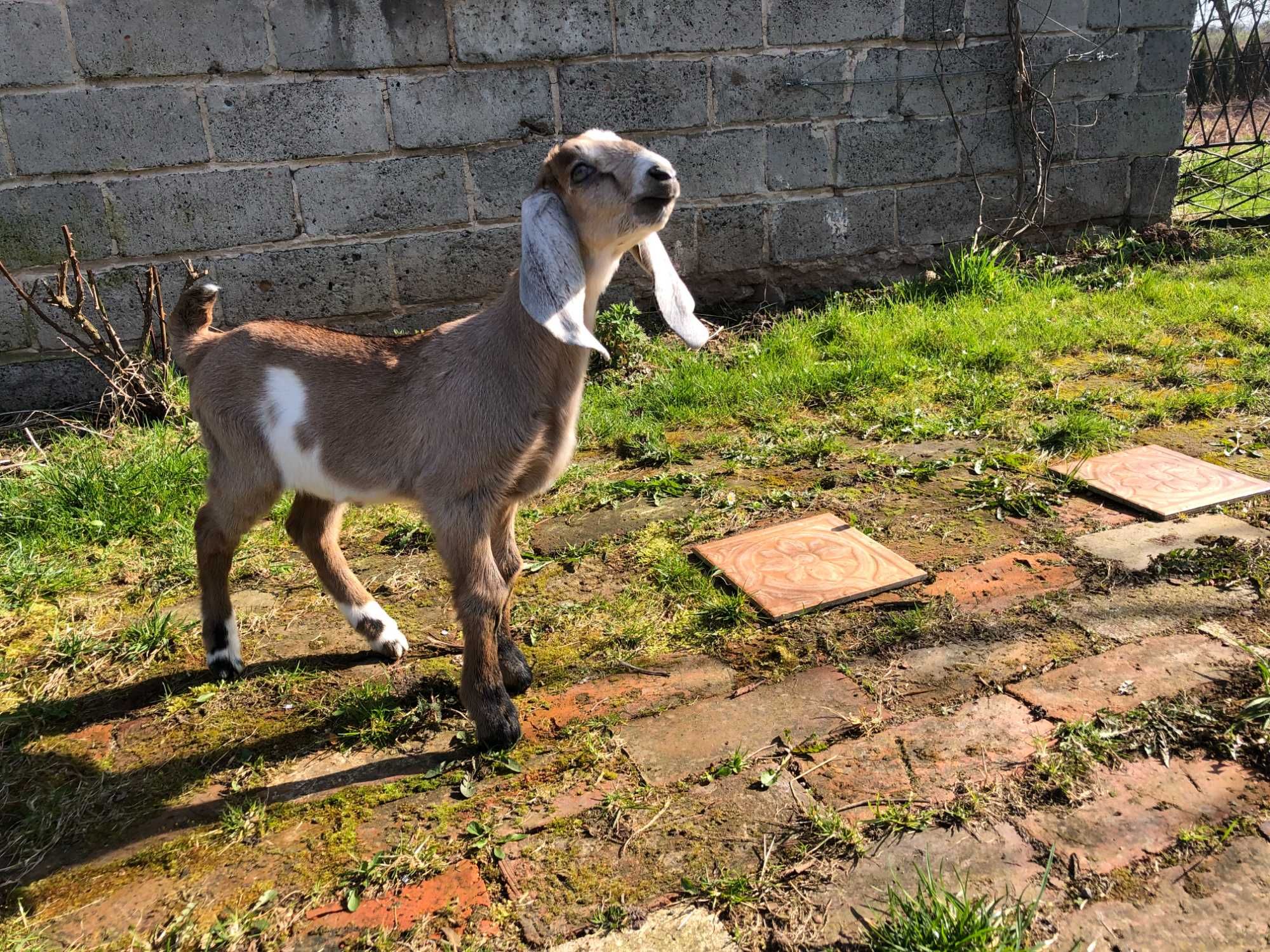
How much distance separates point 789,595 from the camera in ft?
9.73

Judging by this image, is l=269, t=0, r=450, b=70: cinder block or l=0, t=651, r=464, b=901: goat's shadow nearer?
l=0, t=651, r=464, b=901: goat's shadow

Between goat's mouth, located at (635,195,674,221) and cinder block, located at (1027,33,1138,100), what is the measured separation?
17.0 ft

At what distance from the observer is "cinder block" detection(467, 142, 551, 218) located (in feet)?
17.6

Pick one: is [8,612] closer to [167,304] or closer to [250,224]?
[167,304]

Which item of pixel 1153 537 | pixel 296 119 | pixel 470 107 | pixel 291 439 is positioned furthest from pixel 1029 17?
pixel 291 439

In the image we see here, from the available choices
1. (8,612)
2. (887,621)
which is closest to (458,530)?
(887,621)

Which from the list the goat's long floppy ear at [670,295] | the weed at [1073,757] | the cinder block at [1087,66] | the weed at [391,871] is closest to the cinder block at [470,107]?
the goat's long floppy ear at [670,295]

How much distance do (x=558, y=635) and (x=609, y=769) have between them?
0.73 meters

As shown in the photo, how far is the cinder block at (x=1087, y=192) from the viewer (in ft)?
21.9

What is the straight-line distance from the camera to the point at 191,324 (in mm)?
2996

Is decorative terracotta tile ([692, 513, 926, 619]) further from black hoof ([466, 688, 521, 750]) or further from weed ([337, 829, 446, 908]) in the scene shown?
weed ([337, 829, 446, 908])

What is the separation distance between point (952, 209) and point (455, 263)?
A: 361 cm

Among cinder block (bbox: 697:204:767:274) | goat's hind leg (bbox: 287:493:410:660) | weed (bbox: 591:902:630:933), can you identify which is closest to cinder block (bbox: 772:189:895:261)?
cinder block (bbox: 697:204:767:274)

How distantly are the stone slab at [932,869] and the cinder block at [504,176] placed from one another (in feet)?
14.4
